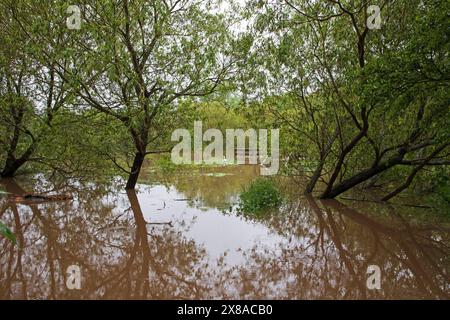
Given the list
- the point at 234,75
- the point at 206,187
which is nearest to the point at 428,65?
the point at 234,75

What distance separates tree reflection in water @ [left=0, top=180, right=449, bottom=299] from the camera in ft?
16.4

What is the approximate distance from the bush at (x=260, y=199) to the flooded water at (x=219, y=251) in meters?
0.44

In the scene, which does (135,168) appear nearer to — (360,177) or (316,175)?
(316,175)

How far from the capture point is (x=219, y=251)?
6703 mm

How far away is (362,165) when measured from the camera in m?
13.2

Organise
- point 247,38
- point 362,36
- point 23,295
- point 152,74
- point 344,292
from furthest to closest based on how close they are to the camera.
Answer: point 152,74, point 247,38, point 362,36, point 344,292, point 23,295

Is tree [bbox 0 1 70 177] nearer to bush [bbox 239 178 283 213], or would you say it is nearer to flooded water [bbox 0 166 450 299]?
flooded water [bbox 0 166 450 299]

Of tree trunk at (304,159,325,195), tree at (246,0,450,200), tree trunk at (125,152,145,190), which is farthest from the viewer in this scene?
tree trunk at (125,152,145,190)

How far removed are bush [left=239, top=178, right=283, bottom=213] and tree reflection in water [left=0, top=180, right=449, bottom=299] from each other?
1.02 metres

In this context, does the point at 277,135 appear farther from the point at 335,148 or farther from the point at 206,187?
the point at 206,187

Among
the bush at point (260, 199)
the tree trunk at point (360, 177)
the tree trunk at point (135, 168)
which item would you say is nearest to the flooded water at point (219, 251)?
the bush at point (260, 199)

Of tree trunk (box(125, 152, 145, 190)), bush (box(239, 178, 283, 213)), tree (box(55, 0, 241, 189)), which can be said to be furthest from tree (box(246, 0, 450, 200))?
tree trunk (box(125, 152, 145, 190))

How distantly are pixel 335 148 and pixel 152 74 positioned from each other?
6460mm
